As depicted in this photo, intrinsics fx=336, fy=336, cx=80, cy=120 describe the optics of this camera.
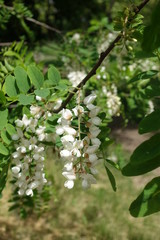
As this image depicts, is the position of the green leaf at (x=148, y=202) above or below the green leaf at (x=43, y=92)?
below

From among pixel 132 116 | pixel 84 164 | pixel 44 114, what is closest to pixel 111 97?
pixel 132 116

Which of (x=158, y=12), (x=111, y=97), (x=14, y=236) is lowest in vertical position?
(x=14, y=236)

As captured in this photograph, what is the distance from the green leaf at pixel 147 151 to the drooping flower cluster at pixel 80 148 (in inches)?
5.0

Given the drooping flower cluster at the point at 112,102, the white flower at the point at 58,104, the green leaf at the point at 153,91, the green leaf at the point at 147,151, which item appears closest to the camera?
the green leaf at the point at 147,151

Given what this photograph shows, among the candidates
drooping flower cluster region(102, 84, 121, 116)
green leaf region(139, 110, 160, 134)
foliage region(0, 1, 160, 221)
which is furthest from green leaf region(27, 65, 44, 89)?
drooping flower cluster region(102, 84, 121, 116)

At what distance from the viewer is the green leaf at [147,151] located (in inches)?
27.8

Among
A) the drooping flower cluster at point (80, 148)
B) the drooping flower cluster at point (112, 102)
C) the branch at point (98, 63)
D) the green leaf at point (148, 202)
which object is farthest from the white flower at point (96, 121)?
the drooping flower cluster at point (112, 102)

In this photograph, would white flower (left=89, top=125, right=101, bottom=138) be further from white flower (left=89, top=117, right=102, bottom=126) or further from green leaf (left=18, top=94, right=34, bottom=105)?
green leaf (left=18, top=94, right=34, bottom=105)

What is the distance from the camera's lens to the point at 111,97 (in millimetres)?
2016

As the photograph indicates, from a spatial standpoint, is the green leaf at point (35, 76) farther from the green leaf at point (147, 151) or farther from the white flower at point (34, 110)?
the green leaf at point (147, 151)

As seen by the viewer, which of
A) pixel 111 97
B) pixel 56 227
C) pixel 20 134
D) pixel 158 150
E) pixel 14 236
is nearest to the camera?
pixel 158 150

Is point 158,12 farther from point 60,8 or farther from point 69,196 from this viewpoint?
point 60,8

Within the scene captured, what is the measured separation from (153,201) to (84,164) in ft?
0.65

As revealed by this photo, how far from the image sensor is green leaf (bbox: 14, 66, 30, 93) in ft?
3.18
